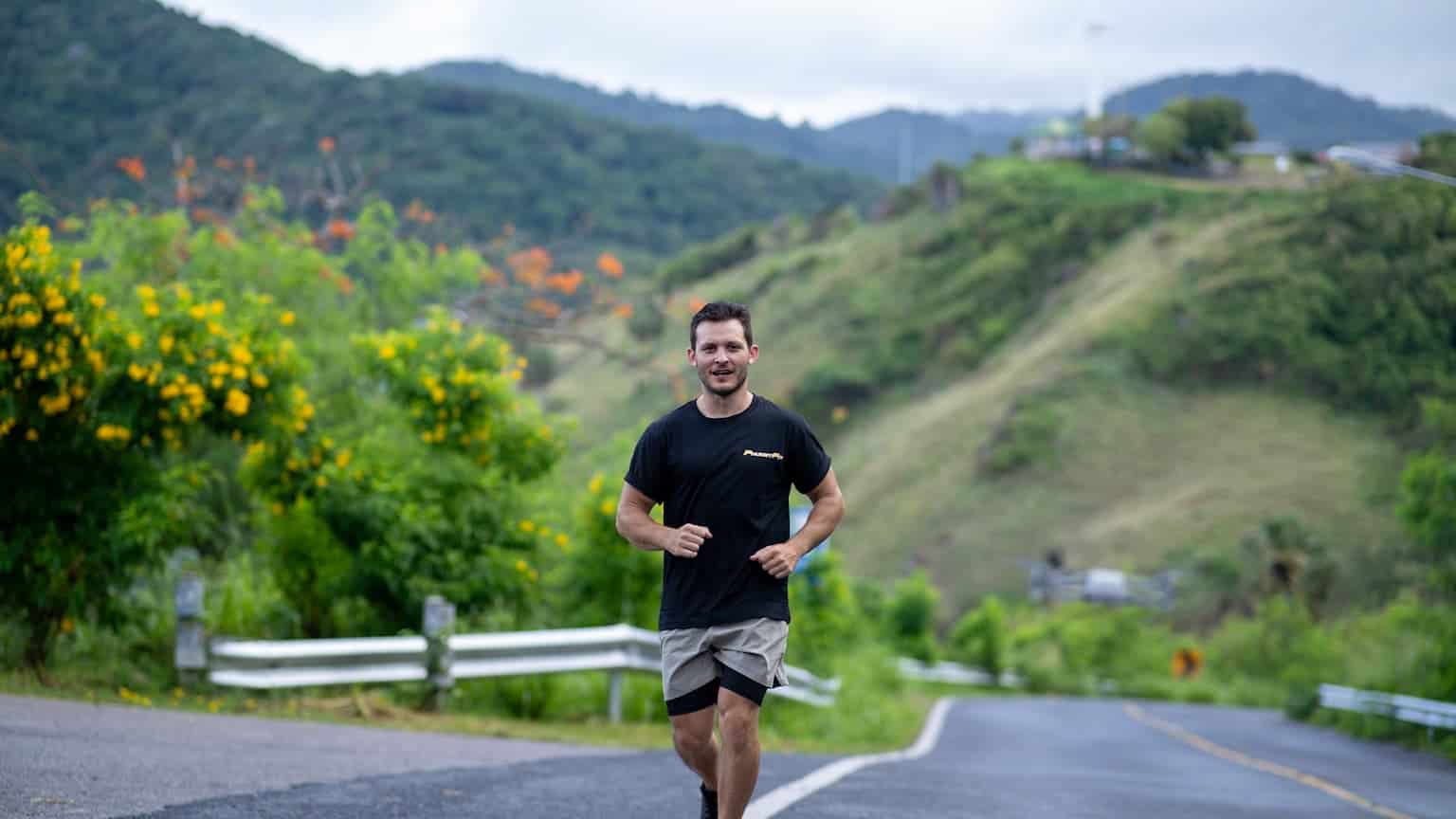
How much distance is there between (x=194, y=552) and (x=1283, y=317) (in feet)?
300

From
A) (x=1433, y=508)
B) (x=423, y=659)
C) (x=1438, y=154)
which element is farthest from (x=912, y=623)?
(x=1438, y=154)

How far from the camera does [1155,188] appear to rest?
13500 cm

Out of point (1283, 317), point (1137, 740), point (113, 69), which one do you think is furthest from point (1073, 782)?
point (1283, 317)

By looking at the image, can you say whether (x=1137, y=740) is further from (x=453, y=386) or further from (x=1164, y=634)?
(x=1164, y=634)

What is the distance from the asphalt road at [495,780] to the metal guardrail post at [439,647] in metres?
1.51

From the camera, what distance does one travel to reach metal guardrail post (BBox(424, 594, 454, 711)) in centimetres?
1296

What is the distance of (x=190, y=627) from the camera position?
12.1m

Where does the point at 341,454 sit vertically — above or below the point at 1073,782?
above

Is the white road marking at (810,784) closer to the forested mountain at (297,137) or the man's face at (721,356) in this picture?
the man's face at (721,356)

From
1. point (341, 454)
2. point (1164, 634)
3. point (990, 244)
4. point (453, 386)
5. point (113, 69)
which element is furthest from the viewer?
point (990, 244)

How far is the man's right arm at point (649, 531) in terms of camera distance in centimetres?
561

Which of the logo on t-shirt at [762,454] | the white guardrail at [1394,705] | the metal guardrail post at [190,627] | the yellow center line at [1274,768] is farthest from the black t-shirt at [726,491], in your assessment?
the white guardrail at [1394,705]

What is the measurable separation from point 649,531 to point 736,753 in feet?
2.70

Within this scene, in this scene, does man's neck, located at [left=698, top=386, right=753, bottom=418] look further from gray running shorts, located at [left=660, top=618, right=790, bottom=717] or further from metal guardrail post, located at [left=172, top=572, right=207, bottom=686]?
metal guardrail post, located at [left=172, top=572, right=207, bottom=686]
